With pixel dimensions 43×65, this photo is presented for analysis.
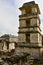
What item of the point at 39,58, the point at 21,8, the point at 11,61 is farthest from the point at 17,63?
the point at 21,8

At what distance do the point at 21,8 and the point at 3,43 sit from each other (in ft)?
38.7

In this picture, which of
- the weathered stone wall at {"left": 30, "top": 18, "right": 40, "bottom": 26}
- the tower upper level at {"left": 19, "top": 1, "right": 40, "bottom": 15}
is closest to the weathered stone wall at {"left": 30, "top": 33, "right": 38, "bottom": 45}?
the weathered stone wall at {"left": 30, "top": 18, "right": 40, "bottom": 26}

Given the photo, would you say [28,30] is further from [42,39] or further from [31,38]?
[42,39]

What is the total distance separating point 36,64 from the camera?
69.5 ft

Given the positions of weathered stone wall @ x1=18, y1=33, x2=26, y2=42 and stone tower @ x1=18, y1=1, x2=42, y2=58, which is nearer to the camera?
stone tower @ x1=18, y1=1, x2=42, y2=58

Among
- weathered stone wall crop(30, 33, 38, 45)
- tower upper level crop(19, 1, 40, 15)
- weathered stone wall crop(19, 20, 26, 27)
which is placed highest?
tower upper level crop(19, 1, 40, 15)

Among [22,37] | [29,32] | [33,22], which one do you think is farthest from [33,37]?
[33,22]

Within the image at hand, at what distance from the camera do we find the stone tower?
25.0 metres

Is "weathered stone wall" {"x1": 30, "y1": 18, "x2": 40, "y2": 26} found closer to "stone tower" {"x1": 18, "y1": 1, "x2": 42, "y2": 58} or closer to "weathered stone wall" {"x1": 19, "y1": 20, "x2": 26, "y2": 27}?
"stone tower" {"x1": 18, "y1": 1, "x2": 42, "y2": 58}

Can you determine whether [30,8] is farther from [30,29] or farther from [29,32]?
[29,32]

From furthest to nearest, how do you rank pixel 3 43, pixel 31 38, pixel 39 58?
pixel 3 43, pixel 31 38, pixel 39 58

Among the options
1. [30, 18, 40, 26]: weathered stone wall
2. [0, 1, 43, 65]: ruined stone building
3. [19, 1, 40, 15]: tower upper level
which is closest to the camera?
[0, 1, 43, 65]: ruined stone building

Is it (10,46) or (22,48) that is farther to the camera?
(10,46)

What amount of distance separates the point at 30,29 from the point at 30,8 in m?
3.85
